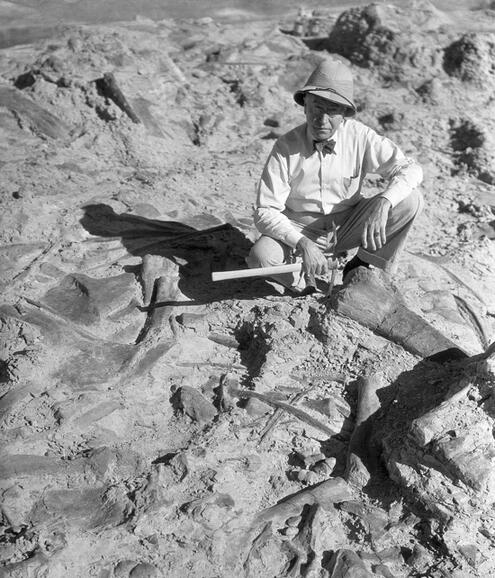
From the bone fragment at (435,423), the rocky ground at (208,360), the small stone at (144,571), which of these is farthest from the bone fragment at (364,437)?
the small stone at (144,571)

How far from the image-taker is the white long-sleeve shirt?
12.8ft

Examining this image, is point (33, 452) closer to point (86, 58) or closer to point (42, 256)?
point (42, 256)

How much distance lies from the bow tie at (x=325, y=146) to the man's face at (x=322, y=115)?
2.4 inches

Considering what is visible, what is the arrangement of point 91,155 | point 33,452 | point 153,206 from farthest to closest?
point 91,155
point 153,206
point 33,452

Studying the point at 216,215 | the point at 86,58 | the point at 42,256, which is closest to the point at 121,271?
the point at 42,256

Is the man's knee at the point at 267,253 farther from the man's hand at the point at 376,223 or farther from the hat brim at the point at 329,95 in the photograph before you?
the hat brim at the point at 329,95

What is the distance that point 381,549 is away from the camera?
2.97 m

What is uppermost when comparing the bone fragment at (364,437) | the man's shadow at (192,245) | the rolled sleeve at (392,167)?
the rolled sleeve at (392,167)

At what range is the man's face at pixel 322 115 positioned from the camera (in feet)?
12.3

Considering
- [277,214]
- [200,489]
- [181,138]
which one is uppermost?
[277,214]

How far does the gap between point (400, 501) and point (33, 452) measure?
137 centimetres

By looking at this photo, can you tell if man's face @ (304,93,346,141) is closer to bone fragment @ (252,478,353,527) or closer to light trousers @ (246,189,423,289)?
light trousers @ (246,189,423,289)

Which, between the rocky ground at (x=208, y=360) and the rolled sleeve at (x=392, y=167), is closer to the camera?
the rocky ground at (x=208, y=360)

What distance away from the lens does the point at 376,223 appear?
3871mm
